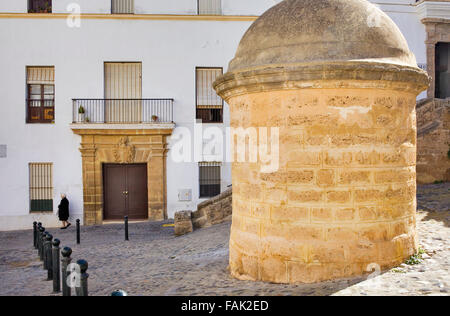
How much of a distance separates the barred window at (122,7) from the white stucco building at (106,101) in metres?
0.06

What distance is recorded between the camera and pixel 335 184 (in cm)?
471

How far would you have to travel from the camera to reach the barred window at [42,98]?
1548 cm

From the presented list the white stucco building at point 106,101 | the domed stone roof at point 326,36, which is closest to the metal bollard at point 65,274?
the domed stone roof at point 326,36

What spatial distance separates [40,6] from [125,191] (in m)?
7.71

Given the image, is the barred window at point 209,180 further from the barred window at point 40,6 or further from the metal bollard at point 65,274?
the metal bollard at point 65,274

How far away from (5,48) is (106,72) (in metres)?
3.75

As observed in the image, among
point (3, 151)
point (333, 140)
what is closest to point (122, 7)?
point (3, 151)

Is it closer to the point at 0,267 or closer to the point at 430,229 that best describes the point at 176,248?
the point at 0,267

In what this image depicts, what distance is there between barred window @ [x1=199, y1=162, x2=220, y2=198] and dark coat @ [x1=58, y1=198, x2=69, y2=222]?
4.94 metres

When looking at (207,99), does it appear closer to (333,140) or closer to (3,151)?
(3,151)

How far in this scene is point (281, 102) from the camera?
4.94m

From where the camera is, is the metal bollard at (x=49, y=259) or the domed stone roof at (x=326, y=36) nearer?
the domed stone roof at (x=326, y=36)

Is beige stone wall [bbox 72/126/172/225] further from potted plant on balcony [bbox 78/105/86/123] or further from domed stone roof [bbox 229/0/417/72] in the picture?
domed stone roof [bbox 229/0/417/72]

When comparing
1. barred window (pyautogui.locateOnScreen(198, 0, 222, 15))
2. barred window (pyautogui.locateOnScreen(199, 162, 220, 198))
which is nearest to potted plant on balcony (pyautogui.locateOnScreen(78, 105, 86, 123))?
barred window (pyautogui.locateOnScreen(199, 162, 220, 198))
